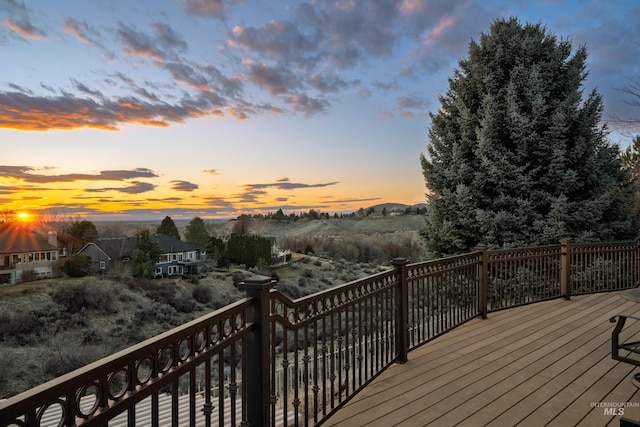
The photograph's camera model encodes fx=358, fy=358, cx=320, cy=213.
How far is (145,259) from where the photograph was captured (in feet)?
109

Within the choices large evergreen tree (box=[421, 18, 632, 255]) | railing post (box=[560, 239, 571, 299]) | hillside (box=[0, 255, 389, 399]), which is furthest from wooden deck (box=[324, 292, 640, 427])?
hillside (box=[0, 255, 389, 399])

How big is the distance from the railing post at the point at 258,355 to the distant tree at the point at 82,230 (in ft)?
135

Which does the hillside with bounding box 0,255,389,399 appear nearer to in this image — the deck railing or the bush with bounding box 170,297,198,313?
the bush with bounding box 170,297,198,313

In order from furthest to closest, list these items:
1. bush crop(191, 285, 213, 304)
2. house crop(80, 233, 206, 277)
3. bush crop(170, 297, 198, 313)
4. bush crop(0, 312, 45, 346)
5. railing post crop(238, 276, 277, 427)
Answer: house crop(80, 233, 206, 277) → bush crop(191, 285, 213, 304) → bush crop(170, 297, 198, 313) → bush crop(0, 312, 45, 346) → railing post crop(238, 276, 277, 427)

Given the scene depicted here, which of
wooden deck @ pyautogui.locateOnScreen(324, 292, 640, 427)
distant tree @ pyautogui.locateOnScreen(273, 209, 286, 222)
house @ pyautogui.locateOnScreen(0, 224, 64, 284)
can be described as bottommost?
house @ pyautogui.locateOnScreen(0, 224, 64, 284)

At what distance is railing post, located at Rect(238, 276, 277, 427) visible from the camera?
2320 millimetres

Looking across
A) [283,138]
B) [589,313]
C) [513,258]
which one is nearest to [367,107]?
[283,138]

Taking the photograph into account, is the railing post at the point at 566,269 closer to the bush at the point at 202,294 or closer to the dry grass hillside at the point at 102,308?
the dry grass hillside at the point at 102,308

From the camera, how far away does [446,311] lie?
5680mm

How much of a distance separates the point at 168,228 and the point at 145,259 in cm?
886

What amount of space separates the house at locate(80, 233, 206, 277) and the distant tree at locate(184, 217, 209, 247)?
2051 millimetres

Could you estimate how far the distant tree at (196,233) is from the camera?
131 ft

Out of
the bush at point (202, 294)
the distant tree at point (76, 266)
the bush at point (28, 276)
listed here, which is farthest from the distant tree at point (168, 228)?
the bush at point (28, 276)

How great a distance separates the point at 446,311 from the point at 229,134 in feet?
44.6
